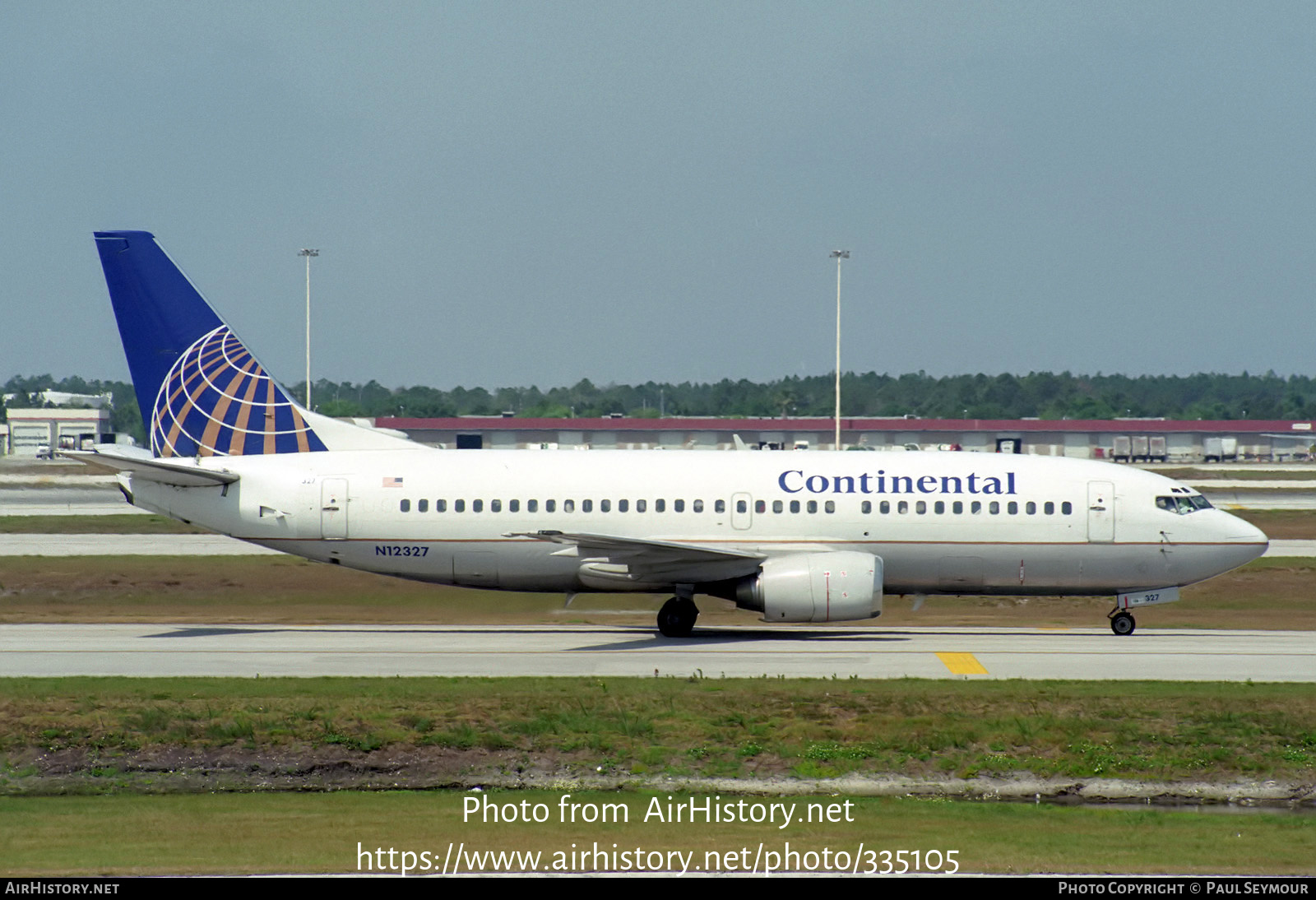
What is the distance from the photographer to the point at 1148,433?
417ft

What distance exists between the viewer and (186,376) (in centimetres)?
3278

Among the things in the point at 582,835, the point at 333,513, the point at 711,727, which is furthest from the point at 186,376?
the point at 582,835

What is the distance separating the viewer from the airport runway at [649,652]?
24.7 meters

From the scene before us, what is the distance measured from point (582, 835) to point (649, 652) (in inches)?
479

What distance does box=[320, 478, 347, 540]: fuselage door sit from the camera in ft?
103

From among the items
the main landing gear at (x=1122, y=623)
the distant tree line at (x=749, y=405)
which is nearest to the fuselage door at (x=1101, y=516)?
the main landing gear at (x=1122, y=623)

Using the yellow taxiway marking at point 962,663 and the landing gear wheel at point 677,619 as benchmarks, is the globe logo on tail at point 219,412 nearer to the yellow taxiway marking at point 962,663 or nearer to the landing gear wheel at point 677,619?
the landing gear wheel at point 677,619

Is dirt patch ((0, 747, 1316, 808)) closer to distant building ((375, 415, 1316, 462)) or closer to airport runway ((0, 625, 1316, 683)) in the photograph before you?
airport runway ((0, 625, 1316, 683))

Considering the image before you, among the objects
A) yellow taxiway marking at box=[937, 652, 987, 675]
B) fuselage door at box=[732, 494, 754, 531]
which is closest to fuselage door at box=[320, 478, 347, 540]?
fuselage door at box=[732, 494, 754, 531]

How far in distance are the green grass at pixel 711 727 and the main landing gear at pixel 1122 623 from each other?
351 inches

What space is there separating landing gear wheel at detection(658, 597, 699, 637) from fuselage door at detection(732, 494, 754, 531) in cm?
201
